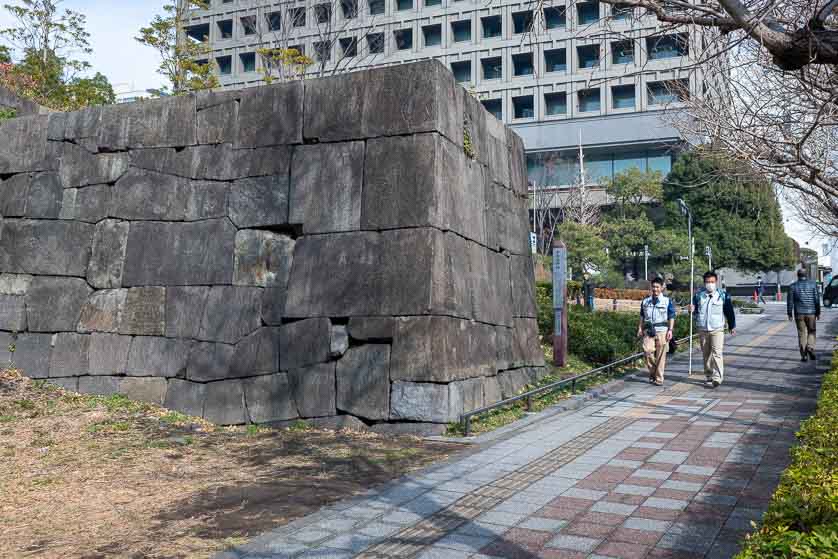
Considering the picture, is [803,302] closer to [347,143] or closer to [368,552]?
[347,143]

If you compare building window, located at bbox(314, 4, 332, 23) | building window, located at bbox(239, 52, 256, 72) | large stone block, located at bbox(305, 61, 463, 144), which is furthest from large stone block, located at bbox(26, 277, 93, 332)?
building window, located at bbox(239, 52, 256, 72)

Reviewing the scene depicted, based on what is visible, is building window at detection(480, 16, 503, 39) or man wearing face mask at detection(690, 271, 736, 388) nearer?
man wearing face mask at detection(690, 271, 736, 388)

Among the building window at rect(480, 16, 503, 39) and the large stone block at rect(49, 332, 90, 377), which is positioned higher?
the building window at rect(480, 16, 503, 39)

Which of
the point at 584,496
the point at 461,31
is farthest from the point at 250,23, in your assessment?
the point at 461,31

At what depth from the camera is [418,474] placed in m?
5.96

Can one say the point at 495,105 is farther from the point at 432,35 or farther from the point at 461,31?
the point at 432,35

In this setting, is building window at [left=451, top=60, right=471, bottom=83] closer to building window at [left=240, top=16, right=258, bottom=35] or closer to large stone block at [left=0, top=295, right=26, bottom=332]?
building window at [left=240, top=16, right=258, bottom=35]

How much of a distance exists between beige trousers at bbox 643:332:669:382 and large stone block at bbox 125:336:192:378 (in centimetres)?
706

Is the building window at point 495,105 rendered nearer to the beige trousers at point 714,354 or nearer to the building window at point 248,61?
the building window at point 248,61

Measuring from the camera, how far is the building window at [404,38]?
149ft

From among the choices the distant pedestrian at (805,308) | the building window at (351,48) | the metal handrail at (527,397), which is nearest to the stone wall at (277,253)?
the metal handrail at (527,397)

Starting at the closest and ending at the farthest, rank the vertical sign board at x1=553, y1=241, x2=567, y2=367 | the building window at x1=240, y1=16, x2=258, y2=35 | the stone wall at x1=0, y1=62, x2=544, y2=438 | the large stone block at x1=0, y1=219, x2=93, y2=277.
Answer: the stone wall at x1=0, y1=62, x2=544, y2=438, the large stone block at x1=0, y1=219, x2=93, y2=277, the vertical sign board at x1=553, y1=241, x2=567, y2=367, the building window at x1=240, y1=16, x2=258, y2=35

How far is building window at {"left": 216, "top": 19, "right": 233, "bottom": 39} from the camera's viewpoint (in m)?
45.5

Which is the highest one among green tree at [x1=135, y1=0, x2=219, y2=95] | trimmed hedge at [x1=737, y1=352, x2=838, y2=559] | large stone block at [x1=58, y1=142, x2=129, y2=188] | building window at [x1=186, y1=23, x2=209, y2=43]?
building window at [x1=186, y1=23, x2=209, y2=43]
